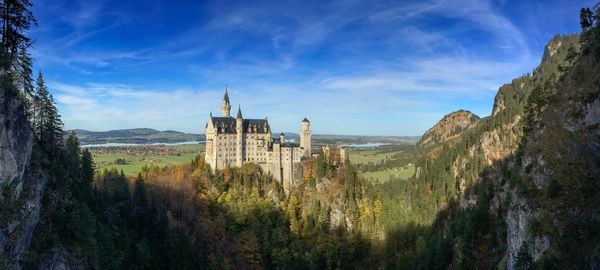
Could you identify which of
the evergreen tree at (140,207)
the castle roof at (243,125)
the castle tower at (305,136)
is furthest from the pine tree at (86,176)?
the castle tower at (305,136)

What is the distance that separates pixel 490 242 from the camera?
63.0 m

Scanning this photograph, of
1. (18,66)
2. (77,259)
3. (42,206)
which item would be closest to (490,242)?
(77,259)

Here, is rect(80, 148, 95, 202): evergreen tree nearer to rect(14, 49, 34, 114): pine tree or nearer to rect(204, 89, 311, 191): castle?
rect(14, 49, 34, 114): pine tree

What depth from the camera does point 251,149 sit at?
115 meters

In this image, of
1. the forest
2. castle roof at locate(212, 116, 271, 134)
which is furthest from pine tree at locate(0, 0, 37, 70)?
castle roof at locate(212, 116, 271, 134)

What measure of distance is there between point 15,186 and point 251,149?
76603mm

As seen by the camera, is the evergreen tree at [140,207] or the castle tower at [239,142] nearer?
the evergreen tree at [140,207]

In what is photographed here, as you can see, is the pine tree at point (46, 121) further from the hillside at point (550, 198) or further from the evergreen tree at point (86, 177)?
the hillside at point (550, 198)

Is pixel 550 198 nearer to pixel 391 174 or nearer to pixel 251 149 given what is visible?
pixel 251 149

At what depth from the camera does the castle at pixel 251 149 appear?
112500 mm

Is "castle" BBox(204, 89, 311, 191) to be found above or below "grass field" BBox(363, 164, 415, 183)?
above

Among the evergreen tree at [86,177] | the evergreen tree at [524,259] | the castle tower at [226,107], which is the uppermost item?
the castle tower at [226,107]

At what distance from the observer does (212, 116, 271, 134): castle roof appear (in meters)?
113

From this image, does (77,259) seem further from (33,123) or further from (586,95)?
(586,95)
